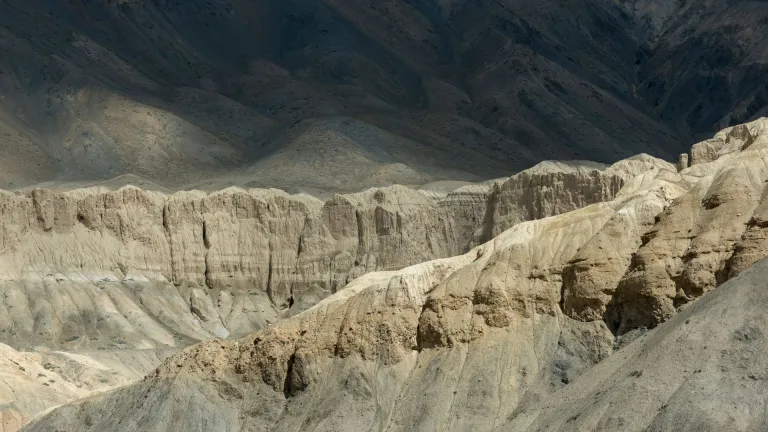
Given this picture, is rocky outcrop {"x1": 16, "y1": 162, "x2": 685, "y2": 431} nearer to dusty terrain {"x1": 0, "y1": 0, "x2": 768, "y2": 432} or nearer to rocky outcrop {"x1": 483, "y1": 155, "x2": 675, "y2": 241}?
dusty terrain {"x1": 0, "y1": 0, "x2": 768, "y2": 432}

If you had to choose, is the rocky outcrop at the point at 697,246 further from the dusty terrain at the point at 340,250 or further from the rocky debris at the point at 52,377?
the rocky debris at the point at 52,377

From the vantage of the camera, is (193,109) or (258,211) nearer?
(258,211)

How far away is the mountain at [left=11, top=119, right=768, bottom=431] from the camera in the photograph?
59.9 m

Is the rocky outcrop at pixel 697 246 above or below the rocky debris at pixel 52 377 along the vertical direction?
below

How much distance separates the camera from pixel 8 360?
308 ft

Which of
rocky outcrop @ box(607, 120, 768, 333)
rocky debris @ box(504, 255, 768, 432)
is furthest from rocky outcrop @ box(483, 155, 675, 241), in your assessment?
rocky debris @ box(504, 255, 768, 432)

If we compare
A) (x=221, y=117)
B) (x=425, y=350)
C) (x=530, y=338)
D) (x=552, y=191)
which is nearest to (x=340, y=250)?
(x=552, y=191)

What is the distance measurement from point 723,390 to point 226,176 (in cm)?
10853

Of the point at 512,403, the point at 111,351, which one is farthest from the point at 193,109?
the point at 512,403

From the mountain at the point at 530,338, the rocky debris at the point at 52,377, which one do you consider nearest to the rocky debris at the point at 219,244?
the rocky debris at the point at 52,377

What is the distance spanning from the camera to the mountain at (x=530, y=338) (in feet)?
197

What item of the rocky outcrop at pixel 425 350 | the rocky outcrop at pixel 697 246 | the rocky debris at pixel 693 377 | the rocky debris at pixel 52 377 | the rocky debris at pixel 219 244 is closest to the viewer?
the rocky debris at pixel 693 377

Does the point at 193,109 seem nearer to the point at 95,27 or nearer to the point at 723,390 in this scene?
the point at 95,27

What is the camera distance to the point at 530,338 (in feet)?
231
